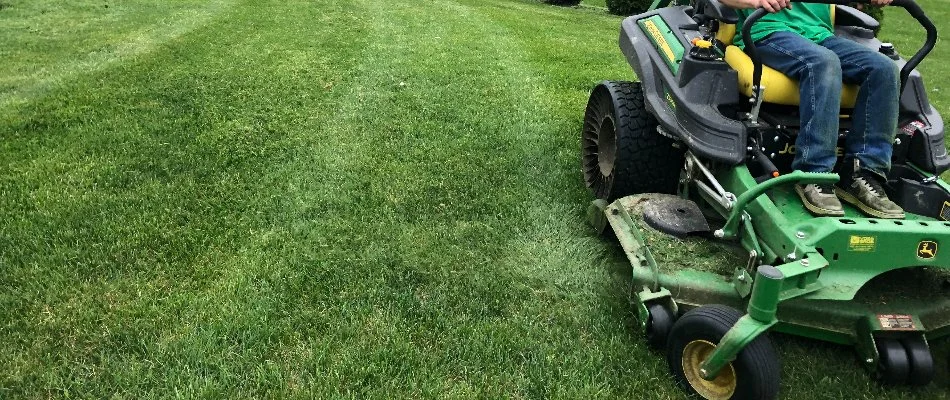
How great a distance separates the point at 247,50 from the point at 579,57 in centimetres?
353

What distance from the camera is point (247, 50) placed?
755cm

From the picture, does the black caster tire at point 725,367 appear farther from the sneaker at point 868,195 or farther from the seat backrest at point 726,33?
the seat backrest at point 726,33

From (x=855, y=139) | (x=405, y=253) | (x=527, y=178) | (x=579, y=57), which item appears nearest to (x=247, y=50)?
(x=579, y=57)

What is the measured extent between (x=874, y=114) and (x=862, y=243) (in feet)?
2.50

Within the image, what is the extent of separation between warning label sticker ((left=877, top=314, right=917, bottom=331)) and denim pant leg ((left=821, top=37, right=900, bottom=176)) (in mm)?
607

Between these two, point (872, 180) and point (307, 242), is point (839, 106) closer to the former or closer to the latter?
point (872, 180)

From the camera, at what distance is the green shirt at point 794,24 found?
132 inches

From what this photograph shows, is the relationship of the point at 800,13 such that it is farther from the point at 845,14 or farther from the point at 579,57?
the point at 579,57

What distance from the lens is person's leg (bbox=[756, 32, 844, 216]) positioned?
9.21 ft

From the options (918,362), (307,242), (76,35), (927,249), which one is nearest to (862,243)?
(927,249)

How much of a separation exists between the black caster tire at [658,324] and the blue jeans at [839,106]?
2.69 ft

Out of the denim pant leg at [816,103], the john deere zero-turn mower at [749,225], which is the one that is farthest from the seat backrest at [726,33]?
the denim pant leg at [816,103]

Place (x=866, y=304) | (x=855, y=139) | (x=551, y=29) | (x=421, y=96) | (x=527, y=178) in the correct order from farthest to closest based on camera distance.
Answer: (x=551, y=29), (x=421, y=96), (x=527, y=178), (x=855, y=139), (x=866, y=304)

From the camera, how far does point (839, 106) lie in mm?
→ 2971
